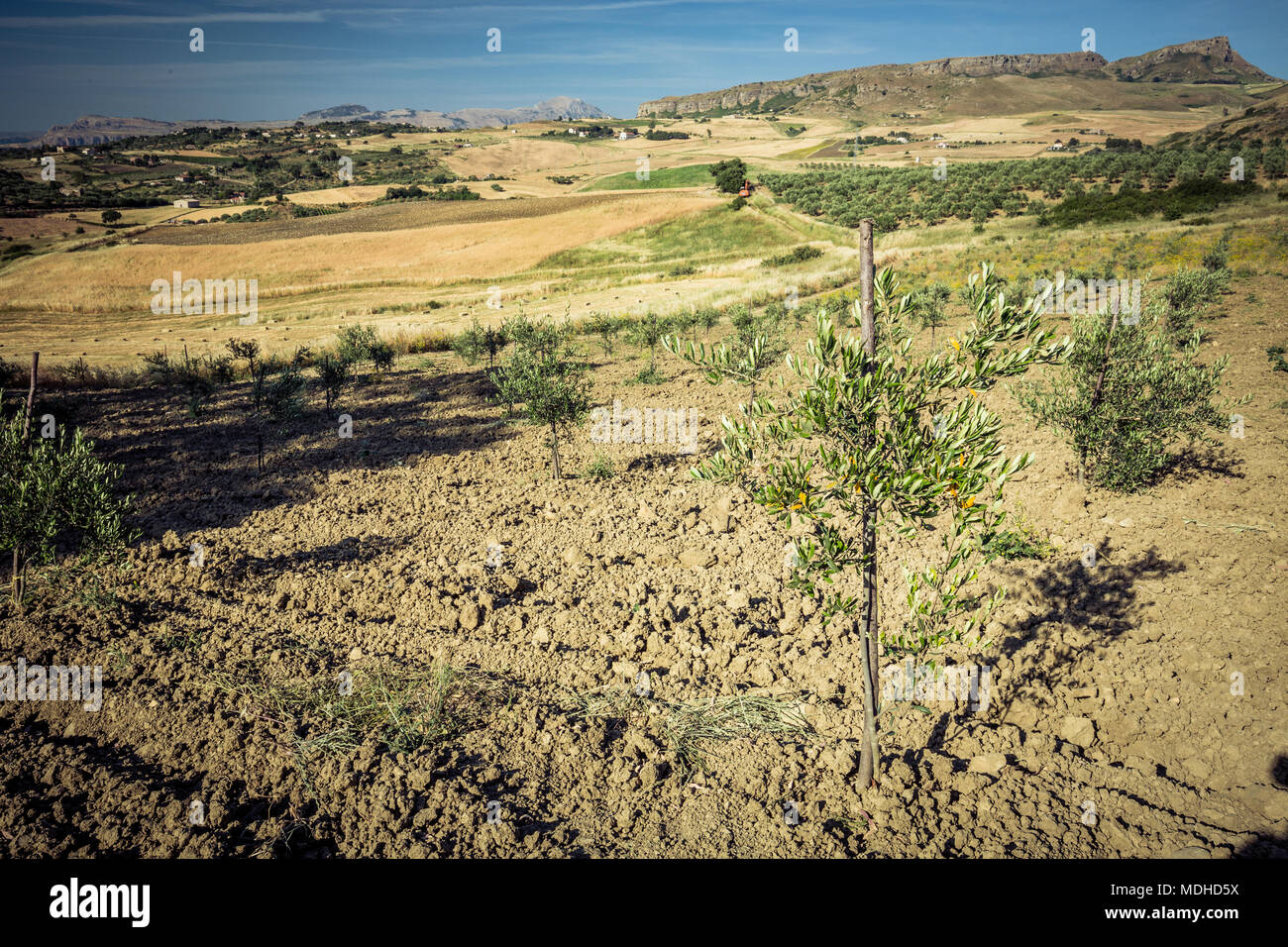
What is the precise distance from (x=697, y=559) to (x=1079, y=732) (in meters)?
5.60

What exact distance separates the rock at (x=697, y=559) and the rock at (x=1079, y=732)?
17.4 ft

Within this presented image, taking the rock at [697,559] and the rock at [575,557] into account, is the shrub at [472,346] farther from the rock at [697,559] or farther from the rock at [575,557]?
the rock at [697,559]

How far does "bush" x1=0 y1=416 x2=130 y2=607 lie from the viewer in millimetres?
8117

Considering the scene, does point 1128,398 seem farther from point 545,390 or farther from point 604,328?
A: point 604,328

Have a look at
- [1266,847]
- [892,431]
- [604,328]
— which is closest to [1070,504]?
[1266,847]

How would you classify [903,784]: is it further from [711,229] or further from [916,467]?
[711,229]

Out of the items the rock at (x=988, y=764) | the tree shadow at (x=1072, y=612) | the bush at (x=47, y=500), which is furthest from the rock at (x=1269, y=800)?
the bush at (x=47, y=500)

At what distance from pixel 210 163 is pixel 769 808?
14815 cm

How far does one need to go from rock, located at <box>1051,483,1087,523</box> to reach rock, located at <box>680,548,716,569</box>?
6.12 meters

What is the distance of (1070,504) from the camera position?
10.6 m

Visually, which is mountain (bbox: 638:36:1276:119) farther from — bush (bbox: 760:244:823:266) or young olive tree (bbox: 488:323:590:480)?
young olive tree (bbox: 488:323:590:480)

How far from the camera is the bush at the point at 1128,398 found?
10.1 metres

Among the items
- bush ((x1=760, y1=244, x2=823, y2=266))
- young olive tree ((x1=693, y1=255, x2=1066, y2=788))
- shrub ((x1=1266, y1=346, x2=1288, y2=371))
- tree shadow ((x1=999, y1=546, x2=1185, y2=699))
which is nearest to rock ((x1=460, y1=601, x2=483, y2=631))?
young olive tree ((x1=693, y1=255, x2=1066, y2=788))
